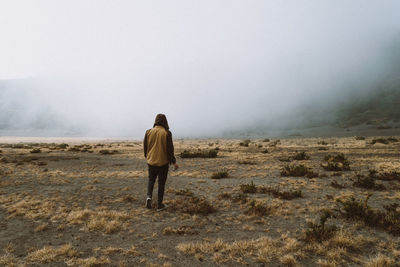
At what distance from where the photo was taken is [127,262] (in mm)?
3637

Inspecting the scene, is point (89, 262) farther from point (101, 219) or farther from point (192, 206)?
point (192, 206)

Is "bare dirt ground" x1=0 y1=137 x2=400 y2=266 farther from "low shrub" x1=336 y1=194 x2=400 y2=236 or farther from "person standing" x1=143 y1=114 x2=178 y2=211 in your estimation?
"person standing" x1=143 y1=114 x2=178 y2=211

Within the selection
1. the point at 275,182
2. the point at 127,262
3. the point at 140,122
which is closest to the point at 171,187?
the point at 275,182

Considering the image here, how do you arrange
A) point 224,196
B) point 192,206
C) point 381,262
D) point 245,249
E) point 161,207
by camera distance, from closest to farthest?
point 381,262
point 245,249
point 161,207
point 192,206
point 224,196

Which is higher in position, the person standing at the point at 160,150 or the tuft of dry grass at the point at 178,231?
the person standing at the point at 160,150

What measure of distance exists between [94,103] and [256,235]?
178506mm

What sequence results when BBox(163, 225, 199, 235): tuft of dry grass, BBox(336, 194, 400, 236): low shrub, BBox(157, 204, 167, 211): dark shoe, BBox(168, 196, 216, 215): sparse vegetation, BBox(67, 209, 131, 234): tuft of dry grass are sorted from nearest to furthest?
BBox(336, 194, 400, 236): low shrub → BBox(163, 225, 199, 235): tuft of dry grass → BBox(67, 209, 131, 234): tuft of dry grass → BBox(168, 196, 216, 215): sparse vegetation → BBox(157, 204, 167, 211): dark shoe

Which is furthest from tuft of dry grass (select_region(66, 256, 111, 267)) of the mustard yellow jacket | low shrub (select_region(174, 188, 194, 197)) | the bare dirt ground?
low shrub (select_region(174, 188, 194, 197))

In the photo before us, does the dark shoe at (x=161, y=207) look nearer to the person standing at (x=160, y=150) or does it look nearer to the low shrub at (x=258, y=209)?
the person standing at (x=160, y=150)

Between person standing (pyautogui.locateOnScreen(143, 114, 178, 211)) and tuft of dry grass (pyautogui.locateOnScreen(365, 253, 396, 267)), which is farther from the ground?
person standing (pyautogui.locateOnScreen(143, 114, 178, 211))

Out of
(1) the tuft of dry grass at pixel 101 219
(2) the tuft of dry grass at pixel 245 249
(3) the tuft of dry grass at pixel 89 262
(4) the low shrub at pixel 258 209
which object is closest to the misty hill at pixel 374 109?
(4) the low shrub at pixel 258 209

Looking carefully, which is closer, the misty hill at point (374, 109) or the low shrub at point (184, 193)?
the low shrub at point (184, 193)

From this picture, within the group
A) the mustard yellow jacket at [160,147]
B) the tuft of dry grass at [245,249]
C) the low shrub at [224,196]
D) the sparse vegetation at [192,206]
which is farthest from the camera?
the low shrub at [224,196]

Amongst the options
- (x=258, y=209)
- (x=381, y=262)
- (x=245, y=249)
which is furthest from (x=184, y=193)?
(x=381, y=262)
